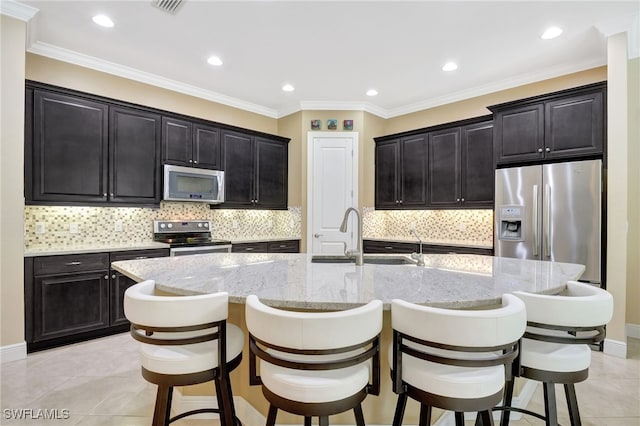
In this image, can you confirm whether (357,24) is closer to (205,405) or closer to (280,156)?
(280,156)

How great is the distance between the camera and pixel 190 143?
13.6ft

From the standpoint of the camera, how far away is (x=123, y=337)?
10.9 feet

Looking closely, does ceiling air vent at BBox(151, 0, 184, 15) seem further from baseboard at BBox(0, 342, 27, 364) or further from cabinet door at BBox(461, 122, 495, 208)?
cabinet door at BBox(461, 122, 495, 208)

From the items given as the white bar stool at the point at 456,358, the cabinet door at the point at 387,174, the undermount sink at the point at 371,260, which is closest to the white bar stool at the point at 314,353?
the white bar stool at the point at 456,358

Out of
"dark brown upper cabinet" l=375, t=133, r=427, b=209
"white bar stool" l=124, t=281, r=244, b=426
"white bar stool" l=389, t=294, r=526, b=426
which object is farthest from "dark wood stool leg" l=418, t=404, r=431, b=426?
"dark brown upper cabinet" l=375, t=133, r=427, b=209

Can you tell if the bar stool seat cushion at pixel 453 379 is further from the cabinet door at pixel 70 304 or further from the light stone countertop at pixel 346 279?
the cabinet door at pixel 70 304

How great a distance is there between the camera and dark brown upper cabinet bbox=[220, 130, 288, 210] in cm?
455

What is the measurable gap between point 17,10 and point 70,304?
260 centimetres

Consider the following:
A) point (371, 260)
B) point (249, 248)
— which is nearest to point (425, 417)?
point (371, 260)

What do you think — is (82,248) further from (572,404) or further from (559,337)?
(572,404)

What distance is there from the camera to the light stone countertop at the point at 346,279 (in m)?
1.35

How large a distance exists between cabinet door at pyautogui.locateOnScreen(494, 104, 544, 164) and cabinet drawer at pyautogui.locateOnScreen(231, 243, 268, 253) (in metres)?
3.21

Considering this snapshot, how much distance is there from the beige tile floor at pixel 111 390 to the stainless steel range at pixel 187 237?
3.83ft

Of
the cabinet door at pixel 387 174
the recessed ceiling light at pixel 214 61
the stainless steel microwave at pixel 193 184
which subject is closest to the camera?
the recessed ceiling light at pixel 214 61
